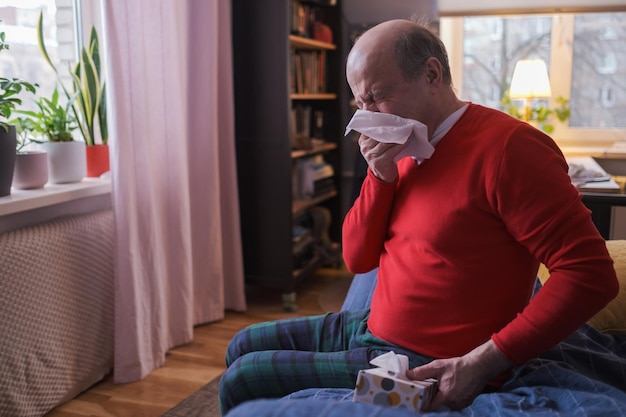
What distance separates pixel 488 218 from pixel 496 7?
3043mm

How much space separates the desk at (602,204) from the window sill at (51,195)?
1.63 m

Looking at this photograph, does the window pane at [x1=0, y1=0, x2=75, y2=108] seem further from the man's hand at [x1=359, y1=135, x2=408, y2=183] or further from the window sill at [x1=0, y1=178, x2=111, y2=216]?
the man's hand at [x1=359, y1=135, x2=408, y2=183]

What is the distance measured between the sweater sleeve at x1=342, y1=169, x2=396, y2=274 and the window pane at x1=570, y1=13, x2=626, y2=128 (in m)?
3.09

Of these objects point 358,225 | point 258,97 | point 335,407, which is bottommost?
point 335,407

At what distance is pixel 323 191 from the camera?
378 centimetres

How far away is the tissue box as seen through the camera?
0.96m

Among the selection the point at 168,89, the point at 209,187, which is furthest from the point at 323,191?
the point at 168,89

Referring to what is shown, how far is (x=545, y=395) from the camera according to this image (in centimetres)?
103

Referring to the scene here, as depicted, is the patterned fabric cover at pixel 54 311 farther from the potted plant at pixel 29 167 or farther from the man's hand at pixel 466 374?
the man's hand at pixel 466 374

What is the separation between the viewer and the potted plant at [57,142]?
2.25m

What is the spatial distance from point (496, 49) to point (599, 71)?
0.63 m

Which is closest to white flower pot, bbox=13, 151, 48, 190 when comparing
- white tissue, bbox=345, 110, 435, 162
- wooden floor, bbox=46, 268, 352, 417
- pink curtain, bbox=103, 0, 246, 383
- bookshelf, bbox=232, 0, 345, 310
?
pink curtain, bbox=103, 0, 246, 383

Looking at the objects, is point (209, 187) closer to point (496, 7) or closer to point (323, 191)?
point (323, 191)

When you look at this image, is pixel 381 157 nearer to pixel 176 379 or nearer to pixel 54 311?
pixel 54 311
